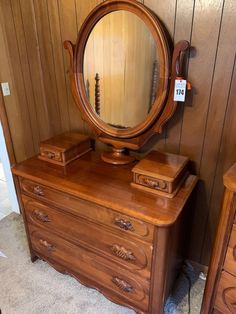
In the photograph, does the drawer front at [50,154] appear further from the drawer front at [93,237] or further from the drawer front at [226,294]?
the drawer front at [226,294]

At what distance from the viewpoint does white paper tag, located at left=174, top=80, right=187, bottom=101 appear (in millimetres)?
1168

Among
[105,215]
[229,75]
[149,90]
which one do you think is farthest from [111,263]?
[229,75]

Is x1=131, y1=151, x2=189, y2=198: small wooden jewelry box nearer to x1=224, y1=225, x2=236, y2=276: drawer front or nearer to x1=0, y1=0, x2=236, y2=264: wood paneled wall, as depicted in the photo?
x1=0, y1=0, x2=236, y2=264: wood paneled wall

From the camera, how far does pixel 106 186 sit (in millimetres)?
1203

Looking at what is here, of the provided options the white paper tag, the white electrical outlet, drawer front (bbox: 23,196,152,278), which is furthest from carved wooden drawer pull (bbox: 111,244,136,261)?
the white electrical outlet

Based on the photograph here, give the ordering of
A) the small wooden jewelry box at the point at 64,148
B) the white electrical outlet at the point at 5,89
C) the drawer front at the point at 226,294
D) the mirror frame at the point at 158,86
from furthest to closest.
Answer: the white electrical outlet at the point at 5,89 → the small wooden jewelry box at the point at 64,148 → the mirror frame at the point at 158,86 → the drawer front at the point at 226,294

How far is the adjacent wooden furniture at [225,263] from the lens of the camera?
0.93m

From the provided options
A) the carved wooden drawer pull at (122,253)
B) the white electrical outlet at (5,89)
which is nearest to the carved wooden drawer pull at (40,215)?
the carved wooden drawer pull at (122,253)

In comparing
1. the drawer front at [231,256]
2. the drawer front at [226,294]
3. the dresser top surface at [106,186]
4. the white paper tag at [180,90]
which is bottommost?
the drawer front at [226,294]

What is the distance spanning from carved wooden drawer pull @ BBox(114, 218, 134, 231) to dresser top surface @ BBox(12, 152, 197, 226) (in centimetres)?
7

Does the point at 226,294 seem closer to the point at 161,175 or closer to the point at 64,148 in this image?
the point at 161,175

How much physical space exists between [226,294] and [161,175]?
0.62 m

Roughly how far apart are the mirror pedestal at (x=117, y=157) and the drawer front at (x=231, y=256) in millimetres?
679

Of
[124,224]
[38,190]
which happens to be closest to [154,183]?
[124,224]
